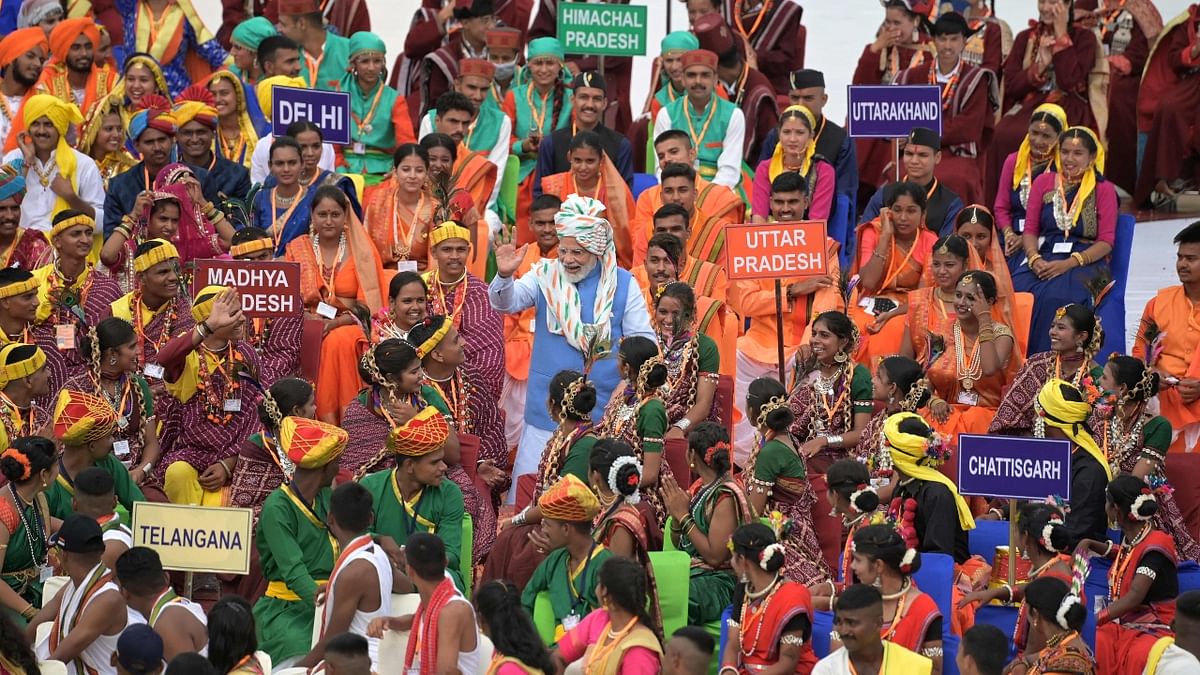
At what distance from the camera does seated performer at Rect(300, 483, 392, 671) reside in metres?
7.74

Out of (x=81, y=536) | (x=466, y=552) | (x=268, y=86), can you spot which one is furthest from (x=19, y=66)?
(x=81, y=536)

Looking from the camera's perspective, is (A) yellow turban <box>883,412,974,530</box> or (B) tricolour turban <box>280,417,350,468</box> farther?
(A) yellow turban <box>883,412,974,530</box>

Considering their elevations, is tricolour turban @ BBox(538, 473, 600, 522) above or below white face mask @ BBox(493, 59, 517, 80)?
below

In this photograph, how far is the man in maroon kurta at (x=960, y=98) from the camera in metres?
14.2

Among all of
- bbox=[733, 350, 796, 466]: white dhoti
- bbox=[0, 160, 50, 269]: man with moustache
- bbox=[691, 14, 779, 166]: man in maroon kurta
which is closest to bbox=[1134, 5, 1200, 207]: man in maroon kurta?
bbox=[691, 14, 779, 166]: man in maroon kurta

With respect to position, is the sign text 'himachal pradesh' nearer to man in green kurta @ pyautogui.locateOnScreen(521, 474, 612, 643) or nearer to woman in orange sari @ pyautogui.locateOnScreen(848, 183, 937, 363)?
man in green kurta @ pyautogui.locateOnScreen(521, 474, 612, 643)

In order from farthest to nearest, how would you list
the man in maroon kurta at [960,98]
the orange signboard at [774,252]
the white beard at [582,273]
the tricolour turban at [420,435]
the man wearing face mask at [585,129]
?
the man in maroon kurta at [960,98], the man wearing face mask at [585,129], the orange signboard at [774,252], the white beard at [582,273], the tricolour turban at [420,435]

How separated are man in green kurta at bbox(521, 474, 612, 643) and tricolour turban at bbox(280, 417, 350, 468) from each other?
946 millimetres

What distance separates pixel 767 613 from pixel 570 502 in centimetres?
83

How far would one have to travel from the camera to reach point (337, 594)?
25.4 feet

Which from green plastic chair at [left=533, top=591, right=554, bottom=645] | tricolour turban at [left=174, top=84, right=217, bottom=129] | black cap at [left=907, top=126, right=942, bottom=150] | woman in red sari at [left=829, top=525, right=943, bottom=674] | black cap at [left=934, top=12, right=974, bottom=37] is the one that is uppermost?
black cap at [left=934, top=12, right=974, bottom=37]

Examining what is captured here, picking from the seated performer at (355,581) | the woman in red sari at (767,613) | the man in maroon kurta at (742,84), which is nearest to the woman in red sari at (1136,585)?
the woman in red sari at (767,613)

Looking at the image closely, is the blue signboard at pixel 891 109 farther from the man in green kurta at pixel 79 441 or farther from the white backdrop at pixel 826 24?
the man in green kurta at pixel 79 441

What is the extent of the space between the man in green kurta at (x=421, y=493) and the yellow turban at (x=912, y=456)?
1832 millimetres
